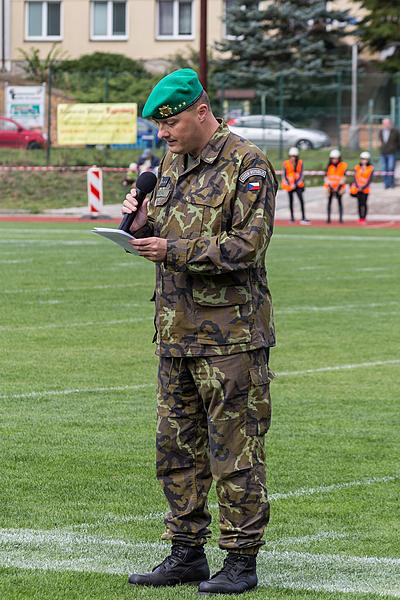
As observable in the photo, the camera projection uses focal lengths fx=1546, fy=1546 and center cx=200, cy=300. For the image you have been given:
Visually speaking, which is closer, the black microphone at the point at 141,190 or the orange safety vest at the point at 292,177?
the black microphone at the point at 141,190

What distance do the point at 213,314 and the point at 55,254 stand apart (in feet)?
58.6

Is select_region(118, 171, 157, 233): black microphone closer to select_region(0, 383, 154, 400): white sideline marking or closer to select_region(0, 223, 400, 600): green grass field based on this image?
select_region(0, 223, 400, 600): green grass field

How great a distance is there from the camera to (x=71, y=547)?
20.9ft

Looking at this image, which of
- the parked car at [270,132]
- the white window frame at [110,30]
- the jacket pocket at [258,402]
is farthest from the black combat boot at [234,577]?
the white window frame at [110,30]

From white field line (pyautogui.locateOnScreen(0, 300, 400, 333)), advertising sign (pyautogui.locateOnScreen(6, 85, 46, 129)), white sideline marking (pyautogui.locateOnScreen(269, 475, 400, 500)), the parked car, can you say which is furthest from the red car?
white sideline marking (pyautogui.locateOnScreen(269, 475, 400, 500))

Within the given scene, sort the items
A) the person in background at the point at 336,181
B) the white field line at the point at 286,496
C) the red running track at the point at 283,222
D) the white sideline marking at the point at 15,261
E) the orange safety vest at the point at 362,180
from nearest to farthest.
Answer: the white field line at the point at 286,496 < the white sideline marking at the point at 15,261 < the red running track at the point at 283,222 < the orange safety vest at the point at 362,180 < the person in background at the point at 336,181

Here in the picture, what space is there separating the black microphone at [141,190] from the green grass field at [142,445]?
1348 millimetres

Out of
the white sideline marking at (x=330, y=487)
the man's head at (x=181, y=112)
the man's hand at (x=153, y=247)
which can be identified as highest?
the man's head at (x=181, y=112)

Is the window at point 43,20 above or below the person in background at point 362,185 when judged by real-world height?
above

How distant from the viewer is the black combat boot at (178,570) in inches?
229

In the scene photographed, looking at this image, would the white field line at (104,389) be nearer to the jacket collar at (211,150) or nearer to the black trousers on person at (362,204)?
the jacket collar at (211,150)

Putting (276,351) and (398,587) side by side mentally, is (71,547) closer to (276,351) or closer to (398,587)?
(398,587)

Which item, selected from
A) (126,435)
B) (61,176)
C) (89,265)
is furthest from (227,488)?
(61,176)

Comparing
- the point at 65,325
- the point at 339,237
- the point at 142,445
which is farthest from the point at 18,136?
the point at 142,445
